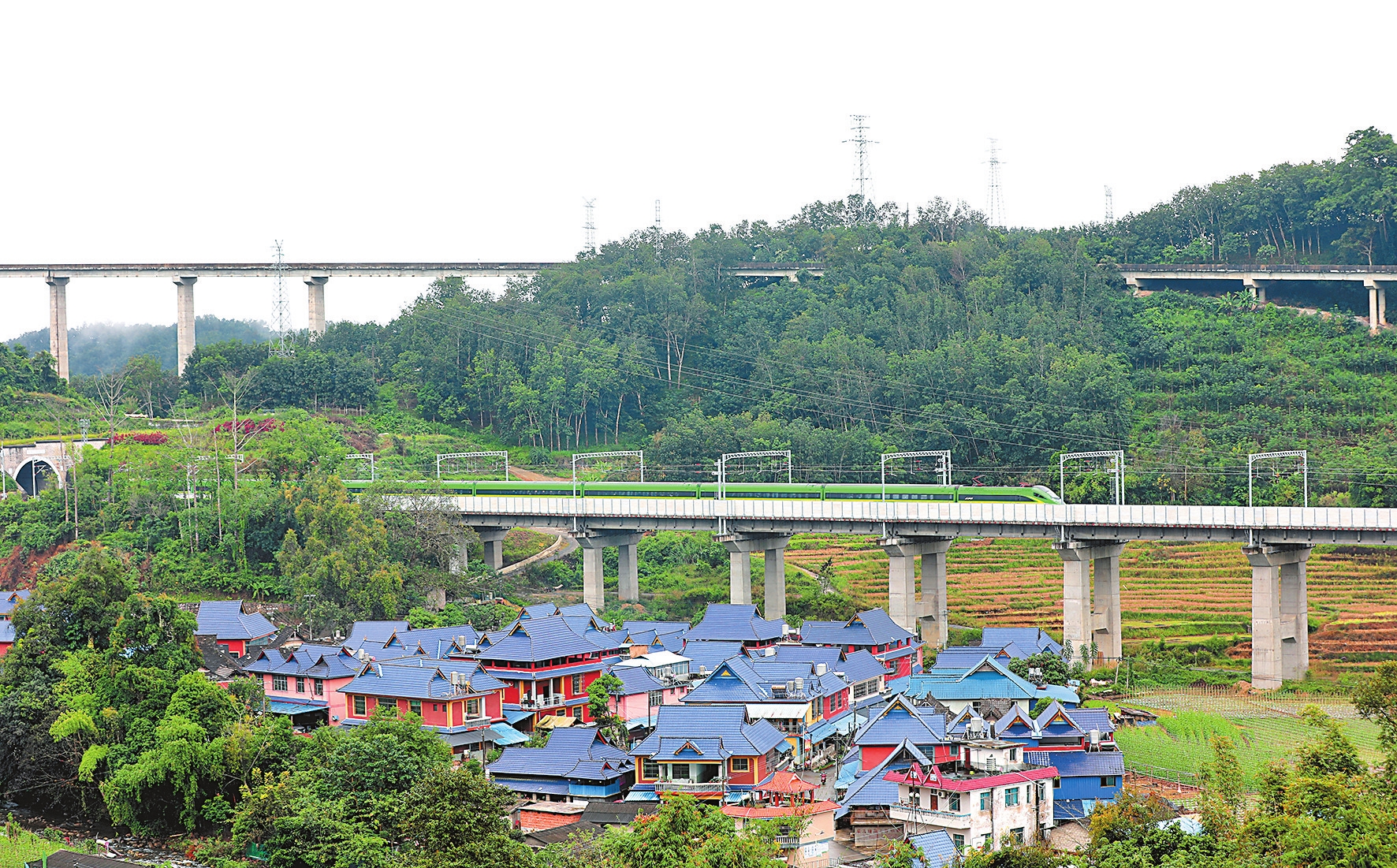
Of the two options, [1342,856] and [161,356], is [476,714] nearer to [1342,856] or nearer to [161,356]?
[1342,856]

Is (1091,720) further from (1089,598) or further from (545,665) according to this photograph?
(1089,598)

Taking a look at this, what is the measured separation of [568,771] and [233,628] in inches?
693

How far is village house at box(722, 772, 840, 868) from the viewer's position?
3069cm

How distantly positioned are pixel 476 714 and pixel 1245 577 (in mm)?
34497

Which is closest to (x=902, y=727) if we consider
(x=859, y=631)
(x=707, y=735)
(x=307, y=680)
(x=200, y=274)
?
(x=707, y=735)

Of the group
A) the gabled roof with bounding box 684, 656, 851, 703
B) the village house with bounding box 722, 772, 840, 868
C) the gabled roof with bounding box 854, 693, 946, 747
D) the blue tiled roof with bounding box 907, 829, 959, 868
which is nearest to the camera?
the blue tiled roof with bounding box 907, 829, 959, 868

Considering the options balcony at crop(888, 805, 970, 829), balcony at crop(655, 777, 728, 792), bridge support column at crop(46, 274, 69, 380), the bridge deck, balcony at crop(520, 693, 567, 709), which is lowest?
balcony at crop(888, 805, 970, 829)

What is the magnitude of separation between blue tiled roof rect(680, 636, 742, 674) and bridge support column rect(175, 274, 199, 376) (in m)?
55.7

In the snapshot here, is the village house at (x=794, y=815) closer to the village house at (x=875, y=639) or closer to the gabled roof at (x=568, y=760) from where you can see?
the gabled roof at (x=568, y=760)

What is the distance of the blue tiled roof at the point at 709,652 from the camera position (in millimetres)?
44188

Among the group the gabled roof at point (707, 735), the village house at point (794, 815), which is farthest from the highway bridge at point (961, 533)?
the village house at point (794, 815)

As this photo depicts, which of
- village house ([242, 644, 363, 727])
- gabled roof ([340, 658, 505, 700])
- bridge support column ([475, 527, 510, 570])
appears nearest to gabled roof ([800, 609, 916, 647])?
gabled roof ([340, 658, 505, 700])

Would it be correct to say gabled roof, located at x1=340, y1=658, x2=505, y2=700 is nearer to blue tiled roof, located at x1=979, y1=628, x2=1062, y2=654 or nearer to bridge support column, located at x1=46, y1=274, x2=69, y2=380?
blue tiled roof, located at x1=979, y1=628, x2=1062, y2=654

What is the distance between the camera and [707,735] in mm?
35094
